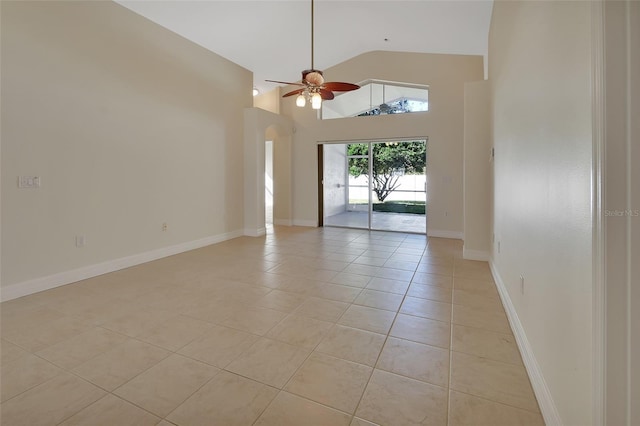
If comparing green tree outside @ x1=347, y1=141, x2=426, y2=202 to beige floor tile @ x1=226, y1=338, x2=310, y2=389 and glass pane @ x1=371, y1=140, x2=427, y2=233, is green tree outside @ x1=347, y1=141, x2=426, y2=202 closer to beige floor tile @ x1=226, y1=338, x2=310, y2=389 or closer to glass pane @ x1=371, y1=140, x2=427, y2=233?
glass pane @ x1=371, y1=140, x2=427, y2=233

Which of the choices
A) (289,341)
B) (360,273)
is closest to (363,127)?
(360,273)

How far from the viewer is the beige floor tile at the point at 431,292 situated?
9.71 ft

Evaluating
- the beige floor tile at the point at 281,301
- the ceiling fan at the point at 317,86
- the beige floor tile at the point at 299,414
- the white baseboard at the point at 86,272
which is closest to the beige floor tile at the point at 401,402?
the beige floor tile at the point at 299,414

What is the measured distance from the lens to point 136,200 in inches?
165

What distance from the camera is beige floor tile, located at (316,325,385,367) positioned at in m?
A: 1.99

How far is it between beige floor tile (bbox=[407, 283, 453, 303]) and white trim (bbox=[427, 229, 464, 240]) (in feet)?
10.4

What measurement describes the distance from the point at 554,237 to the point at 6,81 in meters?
4.51

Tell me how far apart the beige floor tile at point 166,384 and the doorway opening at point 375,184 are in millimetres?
5514

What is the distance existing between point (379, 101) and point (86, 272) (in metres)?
5.91

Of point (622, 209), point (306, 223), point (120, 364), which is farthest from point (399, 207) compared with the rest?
point (622, 209)

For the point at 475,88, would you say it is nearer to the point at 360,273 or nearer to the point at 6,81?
the point at 360,273

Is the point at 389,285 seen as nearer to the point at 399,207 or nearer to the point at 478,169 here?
the point at 478,169

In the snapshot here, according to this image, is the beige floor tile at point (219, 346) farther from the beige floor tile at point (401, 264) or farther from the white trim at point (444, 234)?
the white trim at point (444, 234)

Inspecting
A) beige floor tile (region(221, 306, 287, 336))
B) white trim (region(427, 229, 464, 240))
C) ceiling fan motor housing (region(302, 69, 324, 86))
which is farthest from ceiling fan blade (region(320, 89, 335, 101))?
white trim (region(427, 229, 464, 240))
